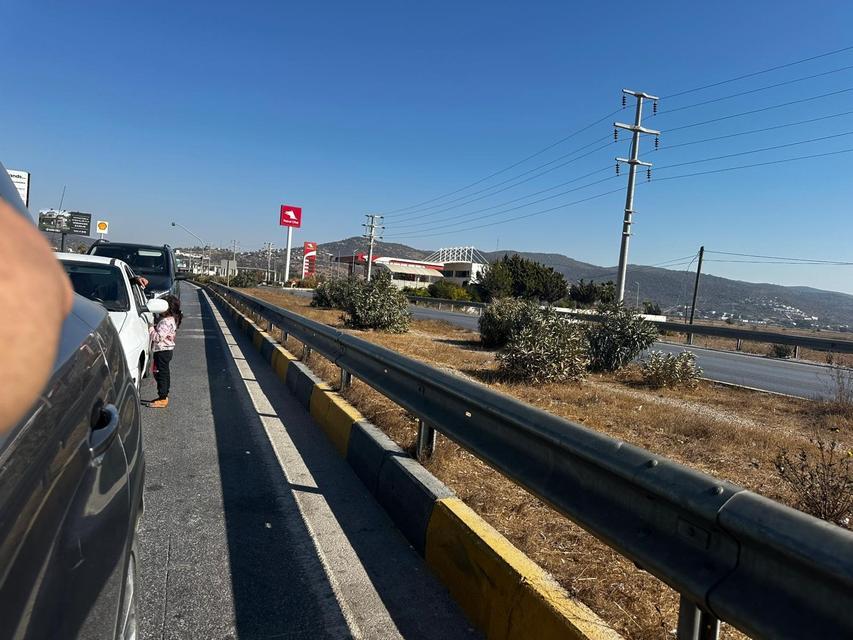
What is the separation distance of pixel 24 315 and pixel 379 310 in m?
16.1

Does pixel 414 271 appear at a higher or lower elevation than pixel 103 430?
higher

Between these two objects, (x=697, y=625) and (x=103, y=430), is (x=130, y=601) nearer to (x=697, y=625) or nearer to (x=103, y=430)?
(x=103, y=430)

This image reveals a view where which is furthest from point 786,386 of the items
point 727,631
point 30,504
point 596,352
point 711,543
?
point 30,504

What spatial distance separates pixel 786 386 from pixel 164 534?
12.8m

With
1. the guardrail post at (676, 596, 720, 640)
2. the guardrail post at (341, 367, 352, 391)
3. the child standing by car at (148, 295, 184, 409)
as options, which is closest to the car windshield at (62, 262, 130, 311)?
the child standing by car at (148, 295, 184, 409)

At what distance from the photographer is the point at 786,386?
12.8 m

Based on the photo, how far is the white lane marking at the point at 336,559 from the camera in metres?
2.84

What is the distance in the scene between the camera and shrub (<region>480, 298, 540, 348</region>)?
13688 millimetres

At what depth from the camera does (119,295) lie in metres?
6.67

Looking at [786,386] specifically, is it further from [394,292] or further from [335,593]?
[335,593]

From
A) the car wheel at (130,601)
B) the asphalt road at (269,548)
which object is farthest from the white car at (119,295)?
the car wheel at (130,601)

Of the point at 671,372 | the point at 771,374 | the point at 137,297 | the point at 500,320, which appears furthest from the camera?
the point at 771,374

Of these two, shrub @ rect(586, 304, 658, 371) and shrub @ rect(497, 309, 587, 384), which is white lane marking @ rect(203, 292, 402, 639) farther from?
shrub @ rect(586, 304, 658, 371)

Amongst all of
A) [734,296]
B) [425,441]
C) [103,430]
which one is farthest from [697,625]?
[734,296]
